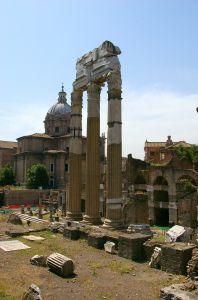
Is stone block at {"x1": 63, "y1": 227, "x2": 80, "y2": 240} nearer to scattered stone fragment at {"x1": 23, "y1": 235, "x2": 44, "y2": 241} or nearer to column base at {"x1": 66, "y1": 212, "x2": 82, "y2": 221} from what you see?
scattered stone fragment at {"x1": 23, "y1": 235, "x2": 44, "y2": 241}

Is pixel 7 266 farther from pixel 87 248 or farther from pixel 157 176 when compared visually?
pixel 157 176

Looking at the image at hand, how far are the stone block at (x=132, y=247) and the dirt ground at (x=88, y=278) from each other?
0.23 meters

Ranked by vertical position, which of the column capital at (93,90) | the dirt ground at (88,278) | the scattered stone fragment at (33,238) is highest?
the column capital at (93,90)

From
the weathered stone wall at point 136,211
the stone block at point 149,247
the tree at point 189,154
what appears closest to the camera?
the stone block at point 149,247

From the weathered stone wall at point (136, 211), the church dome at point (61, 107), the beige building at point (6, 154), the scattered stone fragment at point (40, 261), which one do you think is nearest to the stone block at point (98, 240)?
the scattered stone fragment at point (40, 261)

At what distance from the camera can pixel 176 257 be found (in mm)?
9219

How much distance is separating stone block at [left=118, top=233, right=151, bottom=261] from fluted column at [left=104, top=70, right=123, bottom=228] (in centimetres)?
386

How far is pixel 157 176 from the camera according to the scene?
29547 millimetres

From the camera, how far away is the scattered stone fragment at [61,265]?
9.15m

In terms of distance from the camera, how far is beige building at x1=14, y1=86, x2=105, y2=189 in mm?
54875

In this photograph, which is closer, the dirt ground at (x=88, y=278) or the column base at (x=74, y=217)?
the dirt ground at (x=88, y=278)

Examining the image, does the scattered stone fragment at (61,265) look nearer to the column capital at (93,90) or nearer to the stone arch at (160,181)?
the column capital at (93,90)

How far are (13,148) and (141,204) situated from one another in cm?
4462

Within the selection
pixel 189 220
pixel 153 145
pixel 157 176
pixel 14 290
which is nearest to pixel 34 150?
pixel 153 145
